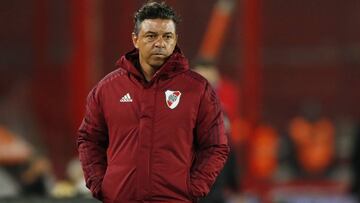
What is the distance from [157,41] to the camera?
4.11 meters

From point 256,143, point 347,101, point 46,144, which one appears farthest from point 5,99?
point 347,101

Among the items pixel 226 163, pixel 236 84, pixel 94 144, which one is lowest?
pixel 236 84

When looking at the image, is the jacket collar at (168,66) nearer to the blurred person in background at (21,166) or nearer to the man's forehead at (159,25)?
the man's forehead at (159,25)

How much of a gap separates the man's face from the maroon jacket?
0.04 metres

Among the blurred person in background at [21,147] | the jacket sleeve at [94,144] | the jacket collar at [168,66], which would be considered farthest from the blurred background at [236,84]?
the jacket collar at [168,66]

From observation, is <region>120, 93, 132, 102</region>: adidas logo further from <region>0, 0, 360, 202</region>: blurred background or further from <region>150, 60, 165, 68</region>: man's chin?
<region>0, 0, 360, 202</region>: blurred background

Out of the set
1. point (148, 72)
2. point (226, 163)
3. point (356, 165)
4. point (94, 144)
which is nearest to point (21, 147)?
point (356, 165)

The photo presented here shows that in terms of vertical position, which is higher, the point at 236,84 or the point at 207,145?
the point at 207,145

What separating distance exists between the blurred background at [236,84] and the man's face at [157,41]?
110 inches

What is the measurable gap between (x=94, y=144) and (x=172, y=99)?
0.38 meters

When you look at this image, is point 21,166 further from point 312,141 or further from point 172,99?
point 172,99

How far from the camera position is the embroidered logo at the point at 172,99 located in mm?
4078

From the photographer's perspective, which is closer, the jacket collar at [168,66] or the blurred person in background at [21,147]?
the jacket collar at [168,66]

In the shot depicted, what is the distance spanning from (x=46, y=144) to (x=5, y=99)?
0.56m
